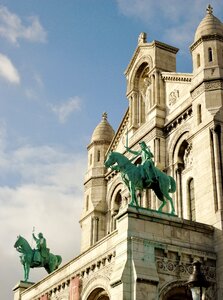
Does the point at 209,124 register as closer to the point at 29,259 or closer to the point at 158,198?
the point at 158,198

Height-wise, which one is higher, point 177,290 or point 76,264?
point 76,264

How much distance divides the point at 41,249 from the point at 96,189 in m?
6.68

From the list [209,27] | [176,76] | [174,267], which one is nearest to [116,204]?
[176,76]

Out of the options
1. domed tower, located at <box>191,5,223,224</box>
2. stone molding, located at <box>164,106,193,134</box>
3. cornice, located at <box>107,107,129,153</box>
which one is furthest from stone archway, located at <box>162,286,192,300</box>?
cornice, located at <box>107,107,129,153</box>

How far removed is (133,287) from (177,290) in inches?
110

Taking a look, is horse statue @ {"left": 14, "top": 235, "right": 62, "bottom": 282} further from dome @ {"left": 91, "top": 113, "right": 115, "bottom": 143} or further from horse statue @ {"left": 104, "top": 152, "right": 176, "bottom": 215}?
horse statue @ {"left": 104, "top": 152, "right": 176, "bottom": 215}

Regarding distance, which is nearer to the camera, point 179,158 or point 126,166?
point 126,166

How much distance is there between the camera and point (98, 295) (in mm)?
32406

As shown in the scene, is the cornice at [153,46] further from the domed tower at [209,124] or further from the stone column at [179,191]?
the stone column at [179,191]

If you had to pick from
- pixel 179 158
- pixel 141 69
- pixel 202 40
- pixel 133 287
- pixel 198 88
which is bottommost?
pixel 133 287

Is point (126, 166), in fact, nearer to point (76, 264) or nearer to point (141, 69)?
point (76, 264)

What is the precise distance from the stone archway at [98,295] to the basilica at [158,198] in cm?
5

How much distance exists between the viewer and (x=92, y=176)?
4781 centimetres

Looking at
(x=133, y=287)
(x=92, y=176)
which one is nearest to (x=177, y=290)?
(x=133, y=287)
